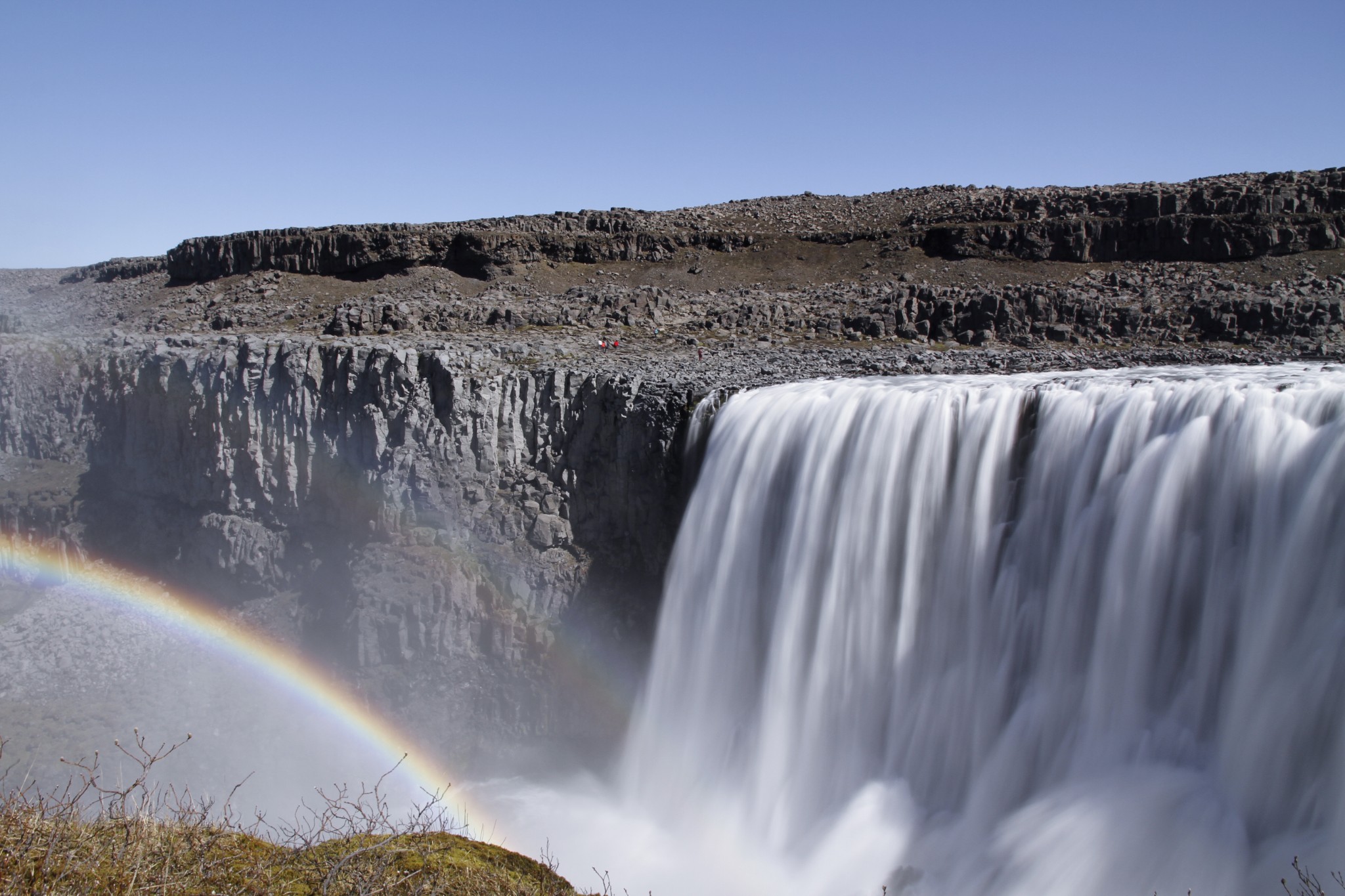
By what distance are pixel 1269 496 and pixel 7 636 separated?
29861 millimetres

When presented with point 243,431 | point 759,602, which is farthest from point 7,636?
point 759,602

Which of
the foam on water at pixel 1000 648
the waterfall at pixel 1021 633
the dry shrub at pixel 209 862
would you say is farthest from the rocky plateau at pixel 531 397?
the dry shrub at pixel 209 862

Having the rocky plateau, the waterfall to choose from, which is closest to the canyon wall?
the rocky plateau

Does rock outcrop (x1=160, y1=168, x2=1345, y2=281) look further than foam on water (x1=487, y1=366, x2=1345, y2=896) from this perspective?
Yes

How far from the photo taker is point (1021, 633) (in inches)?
477

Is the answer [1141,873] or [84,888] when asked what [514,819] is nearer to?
[1141,873]

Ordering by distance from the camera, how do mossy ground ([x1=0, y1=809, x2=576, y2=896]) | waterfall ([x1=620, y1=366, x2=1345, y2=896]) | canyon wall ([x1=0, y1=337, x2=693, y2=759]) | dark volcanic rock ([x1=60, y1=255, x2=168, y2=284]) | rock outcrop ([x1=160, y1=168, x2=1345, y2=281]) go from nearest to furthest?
mossy ground ([x1=0, y1=809, x2=576, y2=896])
waterfall ([x1=620, y1=366, x2=1345, y2=896])
canyon wall ([x1=0, y1=337, x2=693, y2=759])
rock outcrop ([x1=160, y1=168, x2=1345, y2=281])
dark volcanic rock ([x1=60, y1=255, x2=168, y2=284])

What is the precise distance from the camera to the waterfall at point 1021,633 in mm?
9453

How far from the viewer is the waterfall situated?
9.45 m

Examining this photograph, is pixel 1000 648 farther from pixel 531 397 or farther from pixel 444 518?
pixel 444 518

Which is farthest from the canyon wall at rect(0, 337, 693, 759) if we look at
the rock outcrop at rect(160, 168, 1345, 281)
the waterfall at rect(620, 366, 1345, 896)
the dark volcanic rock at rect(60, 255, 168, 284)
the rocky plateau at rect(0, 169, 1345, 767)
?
the dark volcanic rock at rect(60, 255, 168, 284)

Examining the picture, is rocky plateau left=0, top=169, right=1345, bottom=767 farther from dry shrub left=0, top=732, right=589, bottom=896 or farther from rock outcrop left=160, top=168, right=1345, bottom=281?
dry shrub left=0, top=732, right=589, bottom=896

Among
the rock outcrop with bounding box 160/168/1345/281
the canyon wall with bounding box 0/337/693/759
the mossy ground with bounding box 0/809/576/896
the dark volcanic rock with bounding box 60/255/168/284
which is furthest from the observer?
the dark volcanic rock with bounding box 60/255/168/284

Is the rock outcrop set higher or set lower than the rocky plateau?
higher
